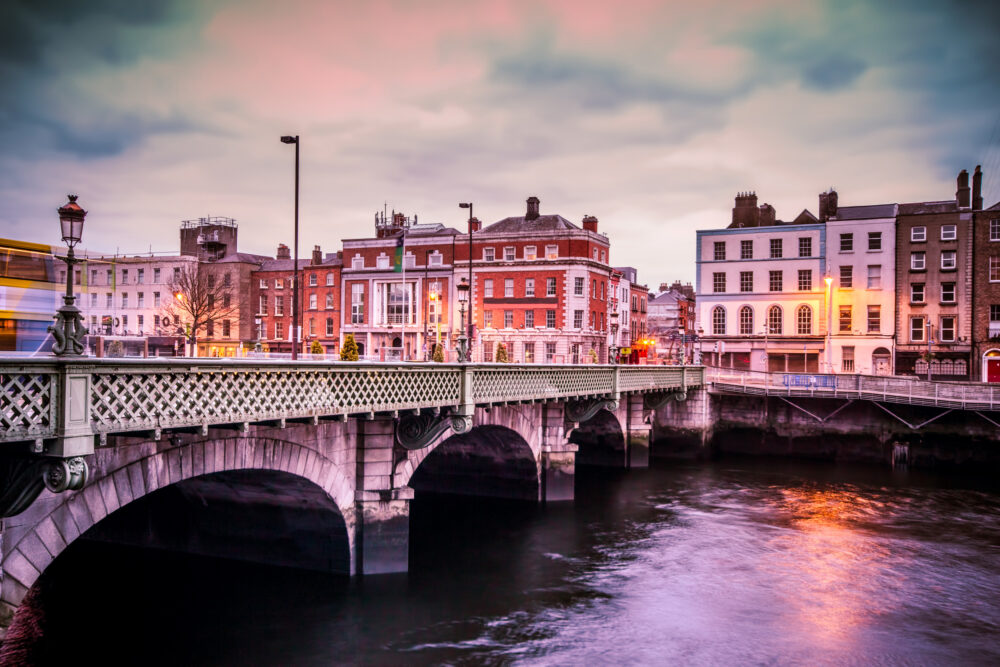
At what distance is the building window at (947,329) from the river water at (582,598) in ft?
108

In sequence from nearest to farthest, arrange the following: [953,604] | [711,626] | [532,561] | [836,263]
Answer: [711,626] < [953,604] < [532,561] < [836,263]

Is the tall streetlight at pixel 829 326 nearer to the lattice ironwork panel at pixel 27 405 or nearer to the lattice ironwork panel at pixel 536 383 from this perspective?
the lattice ironwork panel at pixel 536 383

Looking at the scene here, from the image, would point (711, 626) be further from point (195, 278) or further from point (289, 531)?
point (195, 278)

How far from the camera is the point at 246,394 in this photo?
13.8 m

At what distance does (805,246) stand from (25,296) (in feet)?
199

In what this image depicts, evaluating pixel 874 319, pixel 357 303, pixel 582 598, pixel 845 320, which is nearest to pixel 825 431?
pixel 845 320

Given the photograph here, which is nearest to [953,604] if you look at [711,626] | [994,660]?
[994,660]

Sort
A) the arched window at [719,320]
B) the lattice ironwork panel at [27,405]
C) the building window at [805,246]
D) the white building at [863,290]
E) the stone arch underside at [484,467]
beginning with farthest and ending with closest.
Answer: the arched window at [719,320]
the building window at [805,246]
the white building at [863,290]
the stone arch underside at [484,467]
the lattice ironwork panel at [27,405]

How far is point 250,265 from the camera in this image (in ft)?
262

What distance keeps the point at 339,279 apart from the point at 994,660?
6897cm

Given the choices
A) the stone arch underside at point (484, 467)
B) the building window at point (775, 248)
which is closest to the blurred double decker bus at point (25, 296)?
the stone arch underside at point (484, 467)

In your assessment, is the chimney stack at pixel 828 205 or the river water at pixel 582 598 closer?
the river water at pixel 582 598

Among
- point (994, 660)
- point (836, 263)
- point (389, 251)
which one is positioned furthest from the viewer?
point (389, 251)

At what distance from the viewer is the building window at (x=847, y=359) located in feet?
206
